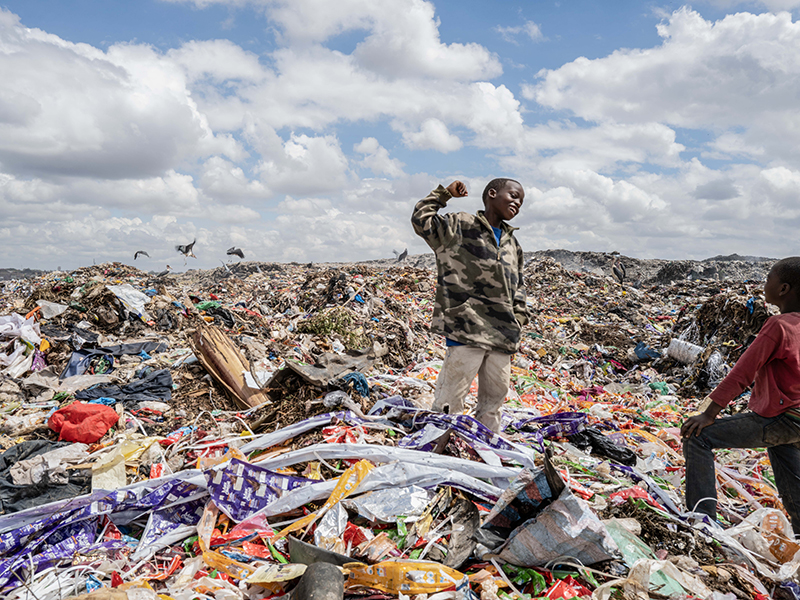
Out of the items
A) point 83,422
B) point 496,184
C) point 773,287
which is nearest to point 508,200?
point 496,184

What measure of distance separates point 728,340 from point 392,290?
6808mm

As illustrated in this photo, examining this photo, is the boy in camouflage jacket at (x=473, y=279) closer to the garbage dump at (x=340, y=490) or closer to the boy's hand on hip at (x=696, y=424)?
the garbage dump at (x=340, y=490)

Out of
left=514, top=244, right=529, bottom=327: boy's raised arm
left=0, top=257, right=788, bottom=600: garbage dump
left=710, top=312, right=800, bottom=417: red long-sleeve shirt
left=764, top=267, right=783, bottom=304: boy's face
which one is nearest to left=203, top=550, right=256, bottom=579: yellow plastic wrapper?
left=0, top=257, right=788, bottom=600: garbage dump

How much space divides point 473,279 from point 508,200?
575mm

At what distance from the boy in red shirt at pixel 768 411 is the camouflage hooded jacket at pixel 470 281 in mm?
1181

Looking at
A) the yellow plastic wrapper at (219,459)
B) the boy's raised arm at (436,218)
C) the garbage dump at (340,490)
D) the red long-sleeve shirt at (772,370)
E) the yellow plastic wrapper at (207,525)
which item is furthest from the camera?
the boy's raised arm at (436,218)

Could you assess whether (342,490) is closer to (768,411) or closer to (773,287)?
(768,411)

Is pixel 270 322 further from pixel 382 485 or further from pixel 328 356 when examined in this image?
pixel 382 485

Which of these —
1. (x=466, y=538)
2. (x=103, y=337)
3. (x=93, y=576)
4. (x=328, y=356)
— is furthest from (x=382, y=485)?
(x=103, y=337)

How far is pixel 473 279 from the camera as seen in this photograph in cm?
313

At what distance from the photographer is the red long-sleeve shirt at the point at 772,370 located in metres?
2.24

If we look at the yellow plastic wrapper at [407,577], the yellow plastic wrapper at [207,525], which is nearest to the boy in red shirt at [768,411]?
the yellow plastic wrapper at [407,577]

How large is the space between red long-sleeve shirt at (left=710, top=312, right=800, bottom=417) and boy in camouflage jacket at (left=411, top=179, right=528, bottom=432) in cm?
124

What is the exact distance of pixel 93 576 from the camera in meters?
2.03
